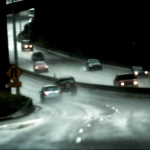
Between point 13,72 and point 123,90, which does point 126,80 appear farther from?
point 13,72

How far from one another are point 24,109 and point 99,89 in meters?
21.8

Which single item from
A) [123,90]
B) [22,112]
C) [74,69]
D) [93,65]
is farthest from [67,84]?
[74,69]

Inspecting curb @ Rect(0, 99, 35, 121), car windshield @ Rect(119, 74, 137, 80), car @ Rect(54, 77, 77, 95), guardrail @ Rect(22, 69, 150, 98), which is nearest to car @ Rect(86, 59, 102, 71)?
guardrail @ Rect(22, 69, 150, 98)

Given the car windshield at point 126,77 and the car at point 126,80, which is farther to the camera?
the car at point 126,80

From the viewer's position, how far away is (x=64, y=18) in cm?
14212

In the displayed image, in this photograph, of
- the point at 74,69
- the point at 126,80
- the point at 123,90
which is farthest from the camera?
the point at 74,69

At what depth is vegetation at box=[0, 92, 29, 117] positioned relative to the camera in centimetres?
Result: 3200

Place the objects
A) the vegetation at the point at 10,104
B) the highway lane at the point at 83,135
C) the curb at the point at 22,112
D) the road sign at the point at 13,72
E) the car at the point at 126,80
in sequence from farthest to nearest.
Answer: the car at the point at 126,80 < the road sign at the point at 13,72 < the vegetation at the point at 10,104 < the curb at the point at 22,112 < the highway lane at the point at 83,135

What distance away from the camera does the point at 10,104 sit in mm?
34188

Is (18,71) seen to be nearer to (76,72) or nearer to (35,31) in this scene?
(76,72)

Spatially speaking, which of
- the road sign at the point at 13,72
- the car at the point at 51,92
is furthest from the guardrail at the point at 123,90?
the road sign at the point at 13,72

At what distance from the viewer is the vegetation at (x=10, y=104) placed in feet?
105

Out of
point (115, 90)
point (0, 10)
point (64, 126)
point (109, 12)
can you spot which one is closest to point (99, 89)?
point (115, 90)

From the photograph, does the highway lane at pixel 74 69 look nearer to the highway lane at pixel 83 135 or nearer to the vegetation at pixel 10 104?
the vegetation at pixel 10 104
